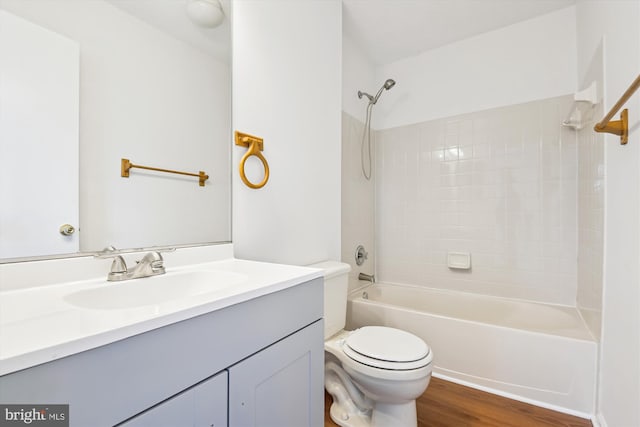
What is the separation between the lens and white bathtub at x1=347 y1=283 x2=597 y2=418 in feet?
4.54

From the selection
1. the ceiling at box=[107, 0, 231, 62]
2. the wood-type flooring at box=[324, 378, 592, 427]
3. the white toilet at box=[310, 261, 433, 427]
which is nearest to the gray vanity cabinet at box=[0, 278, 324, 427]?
the white toilet at box=[310, 261, 433, 427]

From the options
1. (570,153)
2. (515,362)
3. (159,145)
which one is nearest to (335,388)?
(515,362)

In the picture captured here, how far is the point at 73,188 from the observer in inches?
30.9

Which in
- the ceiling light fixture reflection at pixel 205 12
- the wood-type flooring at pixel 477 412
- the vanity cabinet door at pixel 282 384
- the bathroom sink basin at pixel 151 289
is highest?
the ceiling light fixture reflection at pixel 205 12

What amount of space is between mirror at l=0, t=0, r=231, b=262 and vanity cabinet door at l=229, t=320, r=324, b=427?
555 millimetres

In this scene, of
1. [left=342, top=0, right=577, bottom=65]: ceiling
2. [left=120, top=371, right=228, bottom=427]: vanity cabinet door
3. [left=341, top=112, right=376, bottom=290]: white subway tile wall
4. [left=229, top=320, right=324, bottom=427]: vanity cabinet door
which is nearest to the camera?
[left=120, top=371, right=228, bottom=427]: vanity cabinet door

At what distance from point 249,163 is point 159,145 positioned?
368 millimetres

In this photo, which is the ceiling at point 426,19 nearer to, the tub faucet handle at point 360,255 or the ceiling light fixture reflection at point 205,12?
the ceiling light fixture reflection at point 205,12

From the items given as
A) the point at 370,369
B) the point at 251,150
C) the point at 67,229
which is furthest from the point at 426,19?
the point at 67,229

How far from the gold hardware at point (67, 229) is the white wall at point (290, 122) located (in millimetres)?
525

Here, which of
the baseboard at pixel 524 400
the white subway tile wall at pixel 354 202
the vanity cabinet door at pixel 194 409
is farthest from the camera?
the white subway tile wall at pixel 354 202

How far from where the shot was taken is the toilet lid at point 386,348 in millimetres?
1127

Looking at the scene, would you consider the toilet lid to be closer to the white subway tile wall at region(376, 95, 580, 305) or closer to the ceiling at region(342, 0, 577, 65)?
the white subway tile wall at region(376, 95, 580, 305)

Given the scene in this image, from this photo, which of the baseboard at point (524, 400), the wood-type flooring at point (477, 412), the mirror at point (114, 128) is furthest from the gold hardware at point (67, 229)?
the baseboard at point (524, 400)
